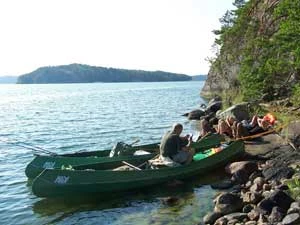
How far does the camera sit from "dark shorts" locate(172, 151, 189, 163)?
54.0 ft

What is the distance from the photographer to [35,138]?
31.2 metres

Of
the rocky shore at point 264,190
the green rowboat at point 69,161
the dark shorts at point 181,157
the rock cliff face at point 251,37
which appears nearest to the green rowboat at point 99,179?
the dark shorts at point 181,157

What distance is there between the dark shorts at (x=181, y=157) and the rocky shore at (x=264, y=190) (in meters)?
1.67

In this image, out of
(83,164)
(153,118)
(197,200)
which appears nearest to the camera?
(197,200)

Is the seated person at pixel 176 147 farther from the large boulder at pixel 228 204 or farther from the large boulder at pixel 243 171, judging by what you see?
the large boulder at pixel 228 204

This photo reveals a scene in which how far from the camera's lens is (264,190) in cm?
1341

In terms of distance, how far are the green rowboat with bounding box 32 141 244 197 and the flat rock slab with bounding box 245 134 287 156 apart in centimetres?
357

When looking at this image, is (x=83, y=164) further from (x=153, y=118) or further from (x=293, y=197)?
(x=153, y=118)

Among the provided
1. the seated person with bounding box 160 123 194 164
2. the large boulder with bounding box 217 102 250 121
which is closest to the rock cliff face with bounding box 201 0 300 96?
the large boulder with bounding box 217 102 250 121

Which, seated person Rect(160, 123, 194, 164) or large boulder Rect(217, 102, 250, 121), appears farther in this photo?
large boulder Rect(217, 102, 250, 121)

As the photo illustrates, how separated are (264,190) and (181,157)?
387cm

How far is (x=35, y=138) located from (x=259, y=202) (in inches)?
852

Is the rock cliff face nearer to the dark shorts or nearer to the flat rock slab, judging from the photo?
the flat rock slab

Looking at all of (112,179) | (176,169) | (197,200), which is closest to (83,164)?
(112,179)
